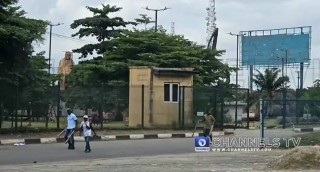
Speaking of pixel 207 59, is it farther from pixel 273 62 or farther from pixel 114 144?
pixel 273 62

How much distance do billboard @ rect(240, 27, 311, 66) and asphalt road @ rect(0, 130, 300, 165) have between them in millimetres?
52783

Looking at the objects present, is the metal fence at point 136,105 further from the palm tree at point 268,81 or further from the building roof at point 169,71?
the palm tree at point 268,81

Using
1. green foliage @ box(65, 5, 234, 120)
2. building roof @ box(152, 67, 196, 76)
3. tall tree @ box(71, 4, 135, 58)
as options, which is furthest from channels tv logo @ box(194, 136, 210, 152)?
tall tree @ box(71, 4, 135, 58)

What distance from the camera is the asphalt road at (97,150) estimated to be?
2034cm

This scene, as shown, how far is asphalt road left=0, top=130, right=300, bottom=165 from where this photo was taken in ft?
66.7

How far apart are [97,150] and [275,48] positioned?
60335mm

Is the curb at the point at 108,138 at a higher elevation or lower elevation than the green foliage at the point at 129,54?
lower

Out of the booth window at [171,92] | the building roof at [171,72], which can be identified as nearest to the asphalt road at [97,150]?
the booth window at [171,92]

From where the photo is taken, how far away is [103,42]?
56469 mm

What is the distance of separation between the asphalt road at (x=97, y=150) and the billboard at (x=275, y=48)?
52.8 m

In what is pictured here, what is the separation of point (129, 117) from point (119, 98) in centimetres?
144

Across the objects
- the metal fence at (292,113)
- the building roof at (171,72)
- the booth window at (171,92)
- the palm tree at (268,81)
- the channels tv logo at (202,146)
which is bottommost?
the channels tv logo at (202,146)

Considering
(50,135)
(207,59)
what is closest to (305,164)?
(50,135)

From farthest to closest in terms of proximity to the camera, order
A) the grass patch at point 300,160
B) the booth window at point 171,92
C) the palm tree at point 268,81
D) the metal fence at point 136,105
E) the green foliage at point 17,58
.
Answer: the palm tree at point 268,81 → the booth window at point 171,92 → the metal fence at point 136,105 → the green foliage at point 17,58 → the grass patch at point 300,160
